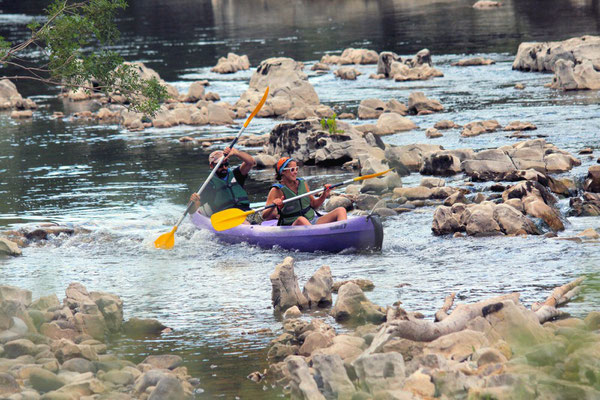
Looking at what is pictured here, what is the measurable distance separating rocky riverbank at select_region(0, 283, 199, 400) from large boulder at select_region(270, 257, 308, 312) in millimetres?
1148

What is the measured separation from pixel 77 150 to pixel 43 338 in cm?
1457

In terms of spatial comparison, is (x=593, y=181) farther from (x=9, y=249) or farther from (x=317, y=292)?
(x=9, y=249)

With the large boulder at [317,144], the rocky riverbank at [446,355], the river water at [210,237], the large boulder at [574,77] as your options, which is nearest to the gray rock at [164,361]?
the river water at [210,237]

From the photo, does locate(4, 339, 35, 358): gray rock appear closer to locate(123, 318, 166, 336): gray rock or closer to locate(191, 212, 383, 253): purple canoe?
locate(123, 318, 166, 336): gray rock

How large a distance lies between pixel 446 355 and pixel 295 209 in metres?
5.81

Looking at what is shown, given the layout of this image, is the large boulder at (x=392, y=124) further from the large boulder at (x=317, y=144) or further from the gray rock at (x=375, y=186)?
the gray rock at (x=375, y=186)

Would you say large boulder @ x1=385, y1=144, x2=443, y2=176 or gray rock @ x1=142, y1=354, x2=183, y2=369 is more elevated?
gray rock @ x1=142, y1=354, x2=183, y2=369

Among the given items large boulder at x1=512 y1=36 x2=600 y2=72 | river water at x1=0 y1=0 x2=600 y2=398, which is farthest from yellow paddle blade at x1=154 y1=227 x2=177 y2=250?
large boulder at x1=512 y1=36 x2=600 y2=72

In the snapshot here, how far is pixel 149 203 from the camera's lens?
52.9 feet

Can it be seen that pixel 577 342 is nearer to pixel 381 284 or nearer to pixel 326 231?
pixel 381 284

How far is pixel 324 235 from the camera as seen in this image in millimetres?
11984

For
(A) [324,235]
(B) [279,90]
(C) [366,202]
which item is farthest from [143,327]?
(B) [279,90]

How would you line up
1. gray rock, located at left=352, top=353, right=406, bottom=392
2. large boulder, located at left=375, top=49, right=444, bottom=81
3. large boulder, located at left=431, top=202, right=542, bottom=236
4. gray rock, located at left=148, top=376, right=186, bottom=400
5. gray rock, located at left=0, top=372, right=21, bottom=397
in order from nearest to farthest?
gray rock, located at left=352, top=353, right=406, bottom=392
gray rock, located at left=148, top=376, right=186, bottom=400
gray rock, located at left=0, top=372, right=21, bottom=397
large boulder, located at left=431, top=202, right=542, bottom=236
large boulder, located at left=375, top=49, right=444, bottom=81

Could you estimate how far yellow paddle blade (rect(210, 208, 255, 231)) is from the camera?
42.3ft
